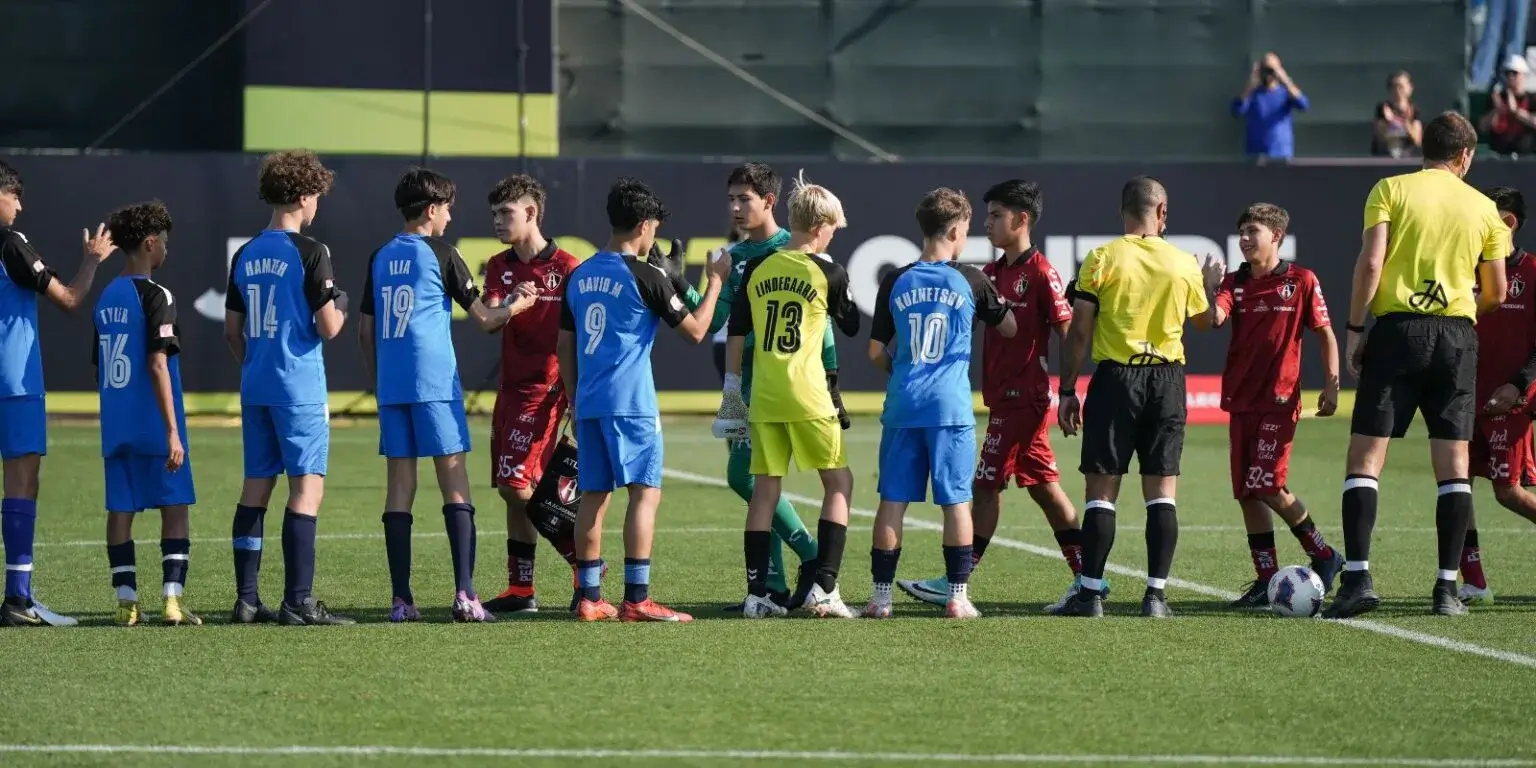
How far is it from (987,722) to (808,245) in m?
3.13

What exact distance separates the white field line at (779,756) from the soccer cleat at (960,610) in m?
2.84

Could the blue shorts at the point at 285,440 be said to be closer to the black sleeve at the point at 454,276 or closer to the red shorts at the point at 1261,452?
the black sleeve at the point at 454,276

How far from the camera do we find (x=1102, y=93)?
79.5 feet

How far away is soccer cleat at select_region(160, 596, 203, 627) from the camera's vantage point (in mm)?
8953

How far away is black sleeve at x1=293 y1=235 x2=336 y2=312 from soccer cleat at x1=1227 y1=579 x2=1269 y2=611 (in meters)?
4.36

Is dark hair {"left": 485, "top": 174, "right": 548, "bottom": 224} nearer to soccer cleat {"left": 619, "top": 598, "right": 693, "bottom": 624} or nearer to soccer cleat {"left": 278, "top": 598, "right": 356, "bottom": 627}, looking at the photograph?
soccer cleat {"left": 619, "top": 598, "right": 693, "bottom": 624}

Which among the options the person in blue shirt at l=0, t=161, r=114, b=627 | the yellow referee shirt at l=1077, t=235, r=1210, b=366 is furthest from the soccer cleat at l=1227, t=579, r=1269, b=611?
the person in blue shirt at l=0, t=161, r=114, b=627

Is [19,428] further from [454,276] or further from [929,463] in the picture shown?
[929,463]

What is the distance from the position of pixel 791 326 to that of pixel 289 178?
2283 millimetres

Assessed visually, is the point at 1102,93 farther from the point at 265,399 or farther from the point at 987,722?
the point at 987,722

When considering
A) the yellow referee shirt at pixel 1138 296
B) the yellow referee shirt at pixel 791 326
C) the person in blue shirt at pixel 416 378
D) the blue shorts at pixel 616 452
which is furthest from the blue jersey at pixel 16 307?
the yellow referee shirt at pixel 1138 296

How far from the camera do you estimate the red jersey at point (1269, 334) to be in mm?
9938

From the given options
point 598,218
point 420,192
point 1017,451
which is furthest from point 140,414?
point 598,218

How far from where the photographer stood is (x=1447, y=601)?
923 cm
